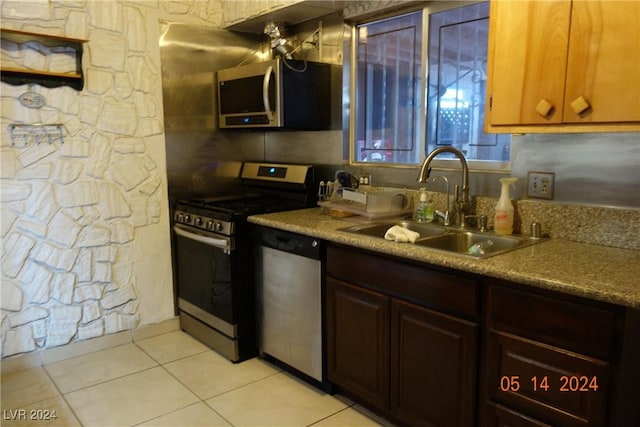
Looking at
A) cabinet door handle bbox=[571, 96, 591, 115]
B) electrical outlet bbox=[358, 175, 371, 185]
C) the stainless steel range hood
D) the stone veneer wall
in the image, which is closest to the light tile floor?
the stone veneer wall

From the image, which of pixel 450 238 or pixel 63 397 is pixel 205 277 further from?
pixel 450 238

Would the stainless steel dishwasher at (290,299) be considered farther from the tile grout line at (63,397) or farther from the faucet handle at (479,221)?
the tile grout line at (63,397)

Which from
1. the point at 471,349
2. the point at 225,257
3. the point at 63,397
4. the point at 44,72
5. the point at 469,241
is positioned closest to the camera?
the point at 471,349

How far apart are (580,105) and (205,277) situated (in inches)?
86.9

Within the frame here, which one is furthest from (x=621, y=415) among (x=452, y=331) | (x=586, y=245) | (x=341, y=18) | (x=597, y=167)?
(x=341, y=18)

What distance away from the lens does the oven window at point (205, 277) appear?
109 inches

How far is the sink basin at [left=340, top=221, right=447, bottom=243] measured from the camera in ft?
7.66

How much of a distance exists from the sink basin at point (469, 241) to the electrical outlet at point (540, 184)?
21cm

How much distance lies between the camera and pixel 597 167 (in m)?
1.93

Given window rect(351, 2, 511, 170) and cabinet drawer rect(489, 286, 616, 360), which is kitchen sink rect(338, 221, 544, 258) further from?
window rect(351, 2, 511, 170)

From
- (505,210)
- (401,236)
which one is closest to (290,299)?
(401,236)

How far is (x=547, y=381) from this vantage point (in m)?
1.52

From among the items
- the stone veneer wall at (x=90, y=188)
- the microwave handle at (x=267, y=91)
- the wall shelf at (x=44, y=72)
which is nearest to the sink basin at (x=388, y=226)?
the microwave handle at (x=267, y=91)

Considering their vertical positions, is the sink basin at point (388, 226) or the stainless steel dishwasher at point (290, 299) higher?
the sink basin at point (388, 226)
